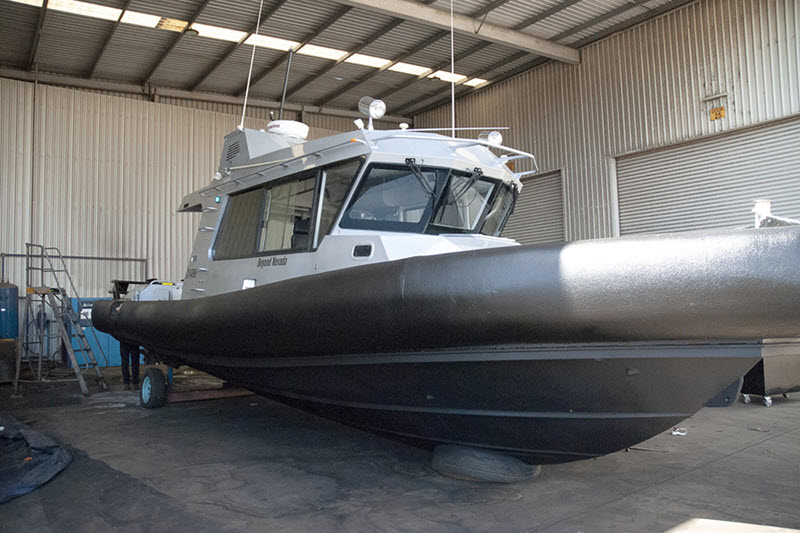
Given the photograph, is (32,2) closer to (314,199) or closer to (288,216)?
(288,216)

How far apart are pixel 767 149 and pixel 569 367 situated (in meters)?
7.47

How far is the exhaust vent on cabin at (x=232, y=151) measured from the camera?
4.66 metres

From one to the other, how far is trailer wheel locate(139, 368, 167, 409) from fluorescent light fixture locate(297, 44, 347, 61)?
24.3ft

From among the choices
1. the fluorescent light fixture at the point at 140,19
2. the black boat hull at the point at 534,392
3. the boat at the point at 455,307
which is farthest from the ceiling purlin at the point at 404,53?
the black boat hull at the point at 534,392

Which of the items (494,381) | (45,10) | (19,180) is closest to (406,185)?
(494,381)

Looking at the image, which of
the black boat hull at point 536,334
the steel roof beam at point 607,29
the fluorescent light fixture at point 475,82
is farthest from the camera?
the fluorescent light fixture at point 475,82

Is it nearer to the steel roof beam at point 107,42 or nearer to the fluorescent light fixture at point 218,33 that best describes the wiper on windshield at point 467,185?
the steel roof beam at point 107,42

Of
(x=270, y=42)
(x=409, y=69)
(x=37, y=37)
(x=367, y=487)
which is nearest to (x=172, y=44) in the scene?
(x=270, y=42)

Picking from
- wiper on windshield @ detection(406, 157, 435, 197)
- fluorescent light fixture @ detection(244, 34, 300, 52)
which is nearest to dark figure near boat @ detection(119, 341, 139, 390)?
wiper on windshield @ detection(406, 157, 435, 197)

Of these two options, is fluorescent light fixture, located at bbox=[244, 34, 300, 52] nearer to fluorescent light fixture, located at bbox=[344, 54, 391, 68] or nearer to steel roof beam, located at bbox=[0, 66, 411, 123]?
fluorescent light fixture, located at bbox=[344, 54, 391, 68]

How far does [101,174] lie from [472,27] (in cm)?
762

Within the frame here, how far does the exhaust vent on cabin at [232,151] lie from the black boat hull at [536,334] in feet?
5.26

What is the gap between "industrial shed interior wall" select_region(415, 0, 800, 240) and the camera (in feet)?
26.3

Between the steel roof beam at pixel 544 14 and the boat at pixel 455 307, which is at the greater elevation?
the steel roof beam at pixel 544 14
